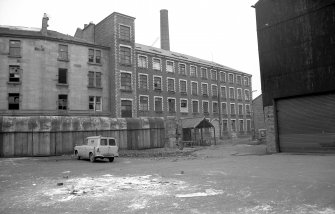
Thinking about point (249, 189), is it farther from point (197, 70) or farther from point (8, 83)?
point (197, 70)

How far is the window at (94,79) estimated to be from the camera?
37062mm

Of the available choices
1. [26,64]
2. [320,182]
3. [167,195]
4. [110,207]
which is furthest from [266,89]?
[26,64]

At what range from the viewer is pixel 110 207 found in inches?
295

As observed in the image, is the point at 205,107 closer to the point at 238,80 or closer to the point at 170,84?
the point at 170,84

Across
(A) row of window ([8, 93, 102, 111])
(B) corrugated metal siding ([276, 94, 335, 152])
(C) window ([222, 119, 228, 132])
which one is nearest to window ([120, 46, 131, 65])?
(A) row of window ([8, 93, 102, 111])

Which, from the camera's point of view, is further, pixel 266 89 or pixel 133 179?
pixel 266 89

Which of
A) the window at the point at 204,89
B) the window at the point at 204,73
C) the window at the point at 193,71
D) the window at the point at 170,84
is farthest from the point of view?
the window at the point at 204,73

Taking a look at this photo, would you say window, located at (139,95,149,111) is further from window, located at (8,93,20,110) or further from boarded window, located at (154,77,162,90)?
window, located at (8,93,20,110)

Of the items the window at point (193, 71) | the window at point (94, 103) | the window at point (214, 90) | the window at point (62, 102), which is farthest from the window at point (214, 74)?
the window at point (62, 102)

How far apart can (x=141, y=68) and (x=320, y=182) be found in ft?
113

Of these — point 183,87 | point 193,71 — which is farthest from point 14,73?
point 193,71

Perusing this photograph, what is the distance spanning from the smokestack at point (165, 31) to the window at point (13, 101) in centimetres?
2992

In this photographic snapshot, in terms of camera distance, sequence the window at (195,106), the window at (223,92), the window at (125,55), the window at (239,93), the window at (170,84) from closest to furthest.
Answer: the window at (125,55) < the window at (170,84) < the window at (195,106) < the window at (223,92) < the window at (239,93)

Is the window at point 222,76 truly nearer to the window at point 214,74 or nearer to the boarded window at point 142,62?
the window at point 214,74
